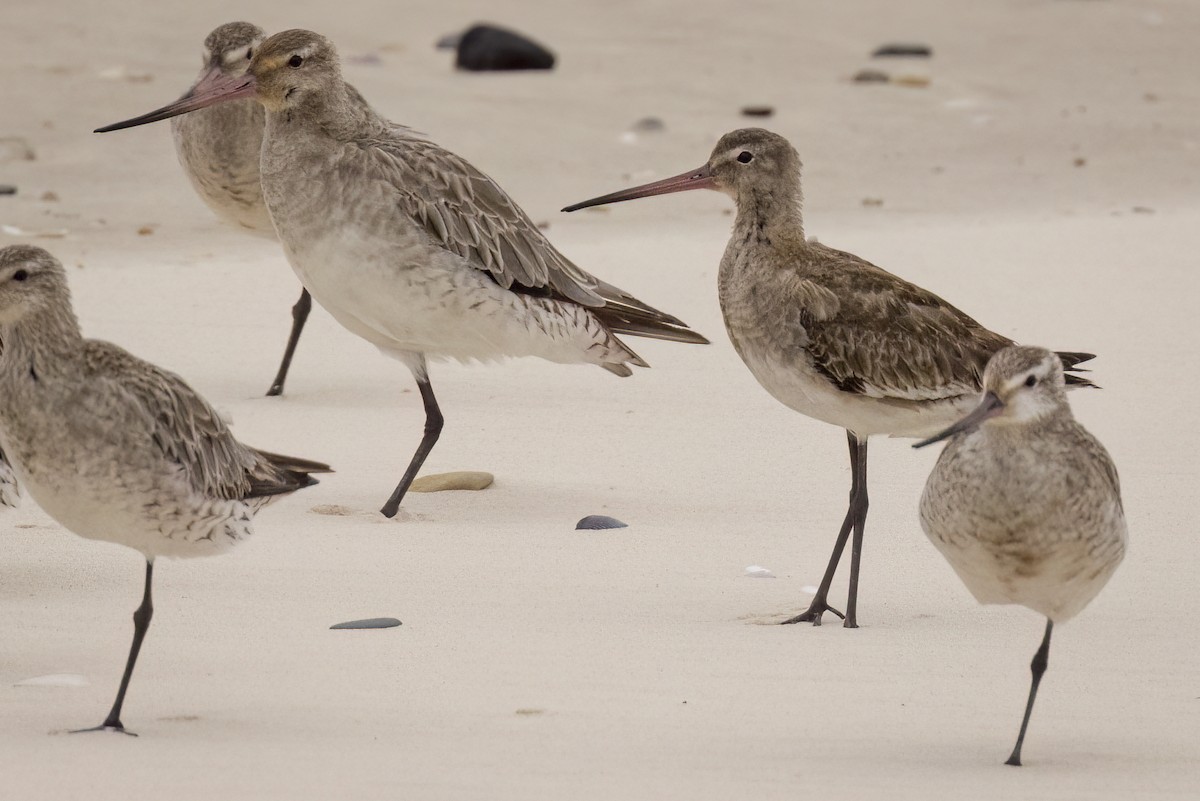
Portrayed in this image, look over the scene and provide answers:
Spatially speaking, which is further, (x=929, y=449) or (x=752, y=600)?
(x=929, y=449)

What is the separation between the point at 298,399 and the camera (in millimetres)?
9164

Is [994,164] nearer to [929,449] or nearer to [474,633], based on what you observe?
[929,449]

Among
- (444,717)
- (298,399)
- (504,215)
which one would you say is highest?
(504,215)

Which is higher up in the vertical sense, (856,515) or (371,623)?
(856,515)

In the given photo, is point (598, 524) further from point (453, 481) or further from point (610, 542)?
point (453, 481)

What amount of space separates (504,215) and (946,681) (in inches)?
123

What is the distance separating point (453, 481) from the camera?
25.7 ft

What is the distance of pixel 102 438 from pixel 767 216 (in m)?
2.64

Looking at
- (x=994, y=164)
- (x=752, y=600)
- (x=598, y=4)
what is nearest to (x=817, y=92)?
(x=994, y=164)

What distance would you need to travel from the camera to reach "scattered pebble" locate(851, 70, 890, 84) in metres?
18.1

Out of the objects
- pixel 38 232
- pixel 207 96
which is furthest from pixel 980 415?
pixel 38 232

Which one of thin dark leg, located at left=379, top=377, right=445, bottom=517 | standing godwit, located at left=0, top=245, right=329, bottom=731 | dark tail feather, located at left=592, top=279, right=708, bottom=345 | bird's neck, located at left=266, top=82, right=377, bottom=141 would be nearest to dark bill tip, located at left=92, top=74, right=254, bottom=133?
bird's neck, located at left=266, top=82, right=377, bottom=141

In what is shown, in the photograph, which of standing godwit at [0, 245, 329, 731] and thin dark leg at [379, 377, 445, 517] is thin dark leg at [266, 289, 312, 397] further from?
standing godwit at [0, 245, 329, 731]

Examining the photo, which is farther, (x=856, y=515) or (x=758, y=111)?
(x=758, y=111)
